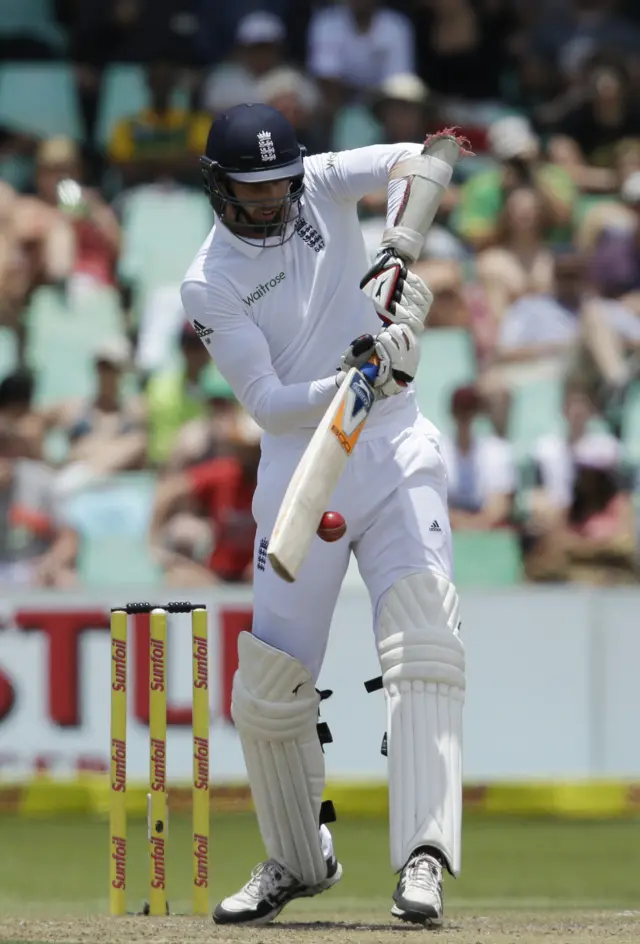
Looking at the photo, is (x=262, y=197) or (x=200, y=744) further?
(x=200, y=744)

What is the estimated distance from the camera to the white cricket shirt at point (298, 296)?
177 inches

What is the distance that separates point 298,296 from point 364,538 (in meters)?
0.61

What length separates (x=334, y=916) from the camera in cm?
504

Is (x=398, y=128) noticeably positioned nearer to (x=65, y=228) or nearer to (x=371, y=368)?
(x=65, y=228)

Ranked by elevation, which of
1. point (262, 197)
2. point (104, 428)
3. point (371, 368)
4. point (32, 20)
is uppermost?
point (32, 20)

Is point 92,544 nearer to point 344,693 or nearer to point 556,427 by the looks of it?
point 344,693

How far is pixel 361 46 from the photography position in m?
11.5

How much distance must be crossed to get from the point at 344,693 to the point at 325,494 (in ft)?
11.8

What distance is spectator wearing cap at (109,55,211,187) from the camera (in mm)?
10867

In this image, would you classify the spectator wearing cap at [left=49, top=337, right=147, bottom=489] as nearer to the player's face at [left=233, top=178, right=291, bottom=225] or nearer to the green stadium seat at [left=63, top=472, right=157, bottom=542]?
the green stadium seat at [left=63, top=472, right=157, bottom=542]

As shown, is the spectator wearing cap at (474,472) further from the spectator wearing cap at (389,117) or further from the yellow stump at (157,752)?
the yellow stump at (157,752)

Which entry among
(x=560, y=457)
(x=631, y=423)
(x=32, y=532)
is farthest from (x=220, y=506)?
(x=631, y=423)

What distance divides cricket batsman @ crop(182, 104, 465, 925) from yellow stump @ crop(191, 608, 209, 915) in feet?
0.34

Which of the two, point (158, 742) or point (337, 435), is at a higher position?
point (337, 435)
